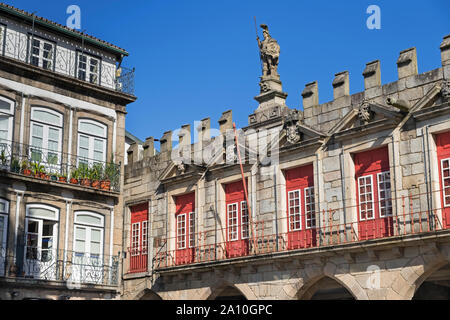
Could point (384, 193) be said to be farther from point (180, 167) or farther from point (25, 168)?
point (25, 168)

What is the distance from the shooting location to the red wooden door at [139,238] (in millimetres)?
20328

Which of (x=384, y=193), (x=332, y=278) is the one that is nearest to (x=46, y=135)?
(x=332, y=278)

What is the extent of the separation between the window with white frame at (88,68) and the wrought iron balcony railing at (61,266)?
5.35m

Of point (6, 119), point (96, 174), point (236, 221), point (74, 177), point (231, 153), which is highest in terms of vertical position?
point (6, 119)

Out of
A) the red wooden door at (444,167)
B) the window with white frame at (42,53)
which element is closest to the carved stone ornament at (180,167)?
the window with white frame at (42,53)

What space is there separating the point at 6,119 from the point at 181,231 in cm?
578

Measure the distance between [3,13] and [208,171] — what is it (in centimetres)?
722

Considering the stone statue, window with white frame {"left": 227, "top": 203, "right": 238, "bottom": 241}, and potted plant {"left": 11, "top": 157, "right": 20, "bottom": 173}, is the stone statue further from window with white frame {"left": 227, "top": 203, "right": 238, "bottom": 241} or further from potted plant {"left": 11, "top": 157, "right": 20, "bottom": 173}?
potted plant {"left": 11, "top": 157, "right": 20, "bottom": 173}

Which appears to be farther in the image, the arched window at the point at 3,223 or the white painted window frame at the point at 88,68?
the white painted window frame at the point at 88,68

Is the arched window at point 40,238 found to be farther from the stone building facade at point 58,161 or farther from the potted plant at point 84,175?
the potted plant at point 84,175

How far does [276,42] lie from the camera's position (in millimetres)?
18031

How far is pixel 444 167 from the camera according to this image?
46.6 ft

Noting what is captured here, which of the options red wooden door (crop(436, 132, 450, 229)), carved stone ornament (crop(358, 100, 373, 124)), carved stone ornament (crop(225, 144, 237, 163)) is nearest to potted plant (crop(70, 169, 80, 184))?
carved stone ornament (crop(225, 144, 237, 163))
